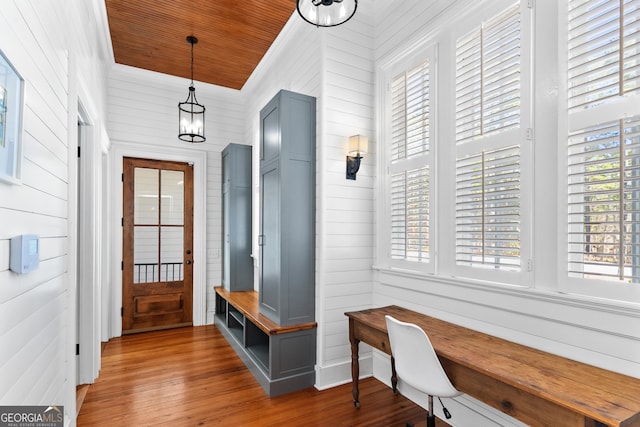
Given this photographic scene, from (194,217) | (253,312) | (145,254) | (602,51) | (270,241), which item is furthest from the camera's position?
(194,217)

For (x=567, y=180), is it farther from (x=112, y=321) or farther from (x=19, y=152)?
(x=112, y=321)

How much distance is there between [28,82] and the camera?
4.26 ft

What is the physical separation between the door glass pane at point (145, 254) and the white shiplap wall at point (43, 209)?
243cm

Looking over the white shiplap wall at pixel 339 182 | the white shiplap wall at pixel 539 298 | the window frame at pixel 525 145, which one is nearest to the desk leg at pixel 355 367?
the white shiplap wall at pixel 339 182

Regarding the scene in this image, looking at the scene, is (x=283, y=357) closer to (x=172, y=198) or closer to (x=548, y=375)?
(x=548, y=375)

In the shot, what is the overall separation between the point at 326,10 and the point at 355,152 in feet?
4.13

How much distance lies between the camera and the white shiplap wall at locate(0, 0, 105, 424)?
3.82 feet

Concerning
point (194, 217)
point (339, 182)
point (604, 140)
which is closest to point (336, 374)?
point (339, 182)

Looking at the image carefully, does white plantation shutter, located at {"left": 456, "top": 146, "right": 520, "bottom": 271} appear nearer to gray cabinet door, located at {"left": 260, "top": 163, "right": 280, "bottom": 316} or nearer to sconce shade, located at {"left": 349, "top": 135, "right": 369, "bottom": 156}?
sconce shade, located at {"left": 349, "top": 135, "right": 369, "bottom": 156}

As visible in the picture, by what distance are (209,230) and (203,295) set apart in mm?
933

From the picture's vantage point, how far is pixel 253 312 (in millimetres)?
3355

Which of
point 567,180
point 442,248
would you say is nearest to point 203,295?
point 442,248

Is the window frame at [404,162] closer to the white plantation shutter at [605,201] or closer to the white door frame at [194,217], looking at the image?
the white plantation shutter at [605,201]

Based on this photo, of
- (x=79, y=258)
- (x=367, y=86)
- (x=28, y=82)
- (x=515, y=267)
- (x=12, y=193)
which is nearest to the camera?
(x=12, y=193)
